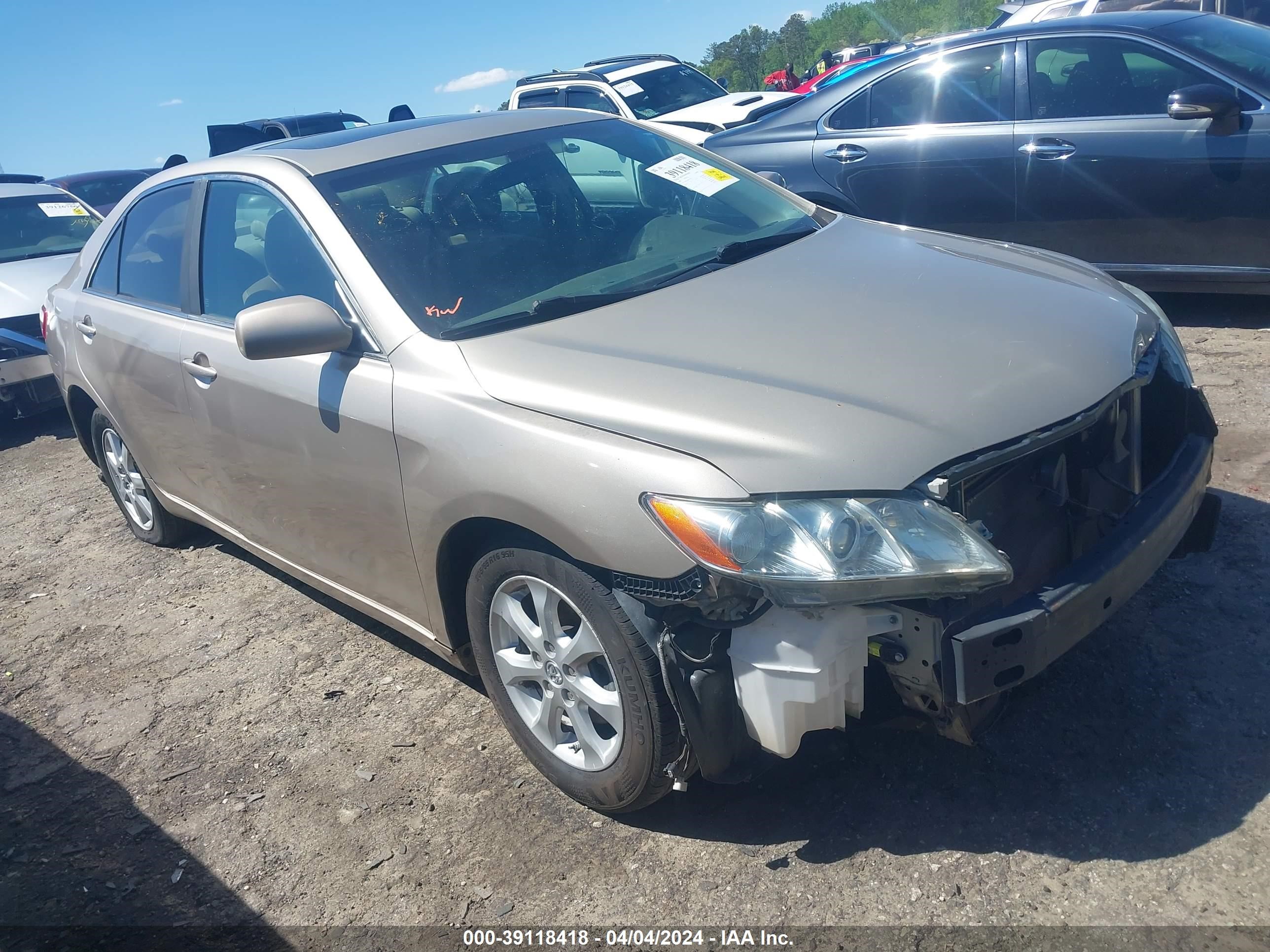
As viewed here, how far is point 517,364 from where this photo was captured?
101 inches

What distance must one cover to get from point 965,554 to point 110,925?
230 centimetres

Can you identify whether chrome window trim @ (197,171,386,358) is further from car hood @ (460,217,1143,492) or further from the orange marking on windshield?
car hood @ (460,217,1143,492)

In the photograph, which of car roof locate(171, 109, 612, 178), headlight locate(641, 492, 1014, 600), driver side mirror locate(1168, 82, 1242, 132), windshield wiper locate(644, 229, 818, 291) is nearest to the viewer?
headlight locate(641, 492, 1014, 600)

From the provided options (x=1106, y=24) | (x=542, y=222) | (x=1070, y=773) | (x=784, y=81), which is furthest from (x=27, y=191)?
(x=784, y=81)

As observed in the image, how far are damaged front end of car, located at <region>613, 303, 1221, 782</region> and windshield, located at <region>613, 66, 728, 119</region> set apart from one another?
920 cm

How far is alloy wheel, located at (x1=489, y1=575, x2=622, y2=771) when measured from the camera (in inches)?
97.9

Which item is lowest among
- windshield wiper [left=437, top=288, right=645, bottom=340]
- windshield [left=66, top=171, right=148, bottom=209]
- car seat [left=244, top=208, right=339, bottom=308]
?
windshield wiper [left=437, top=288, right=645, bottom=340]

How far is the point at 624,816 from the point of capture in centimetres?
268

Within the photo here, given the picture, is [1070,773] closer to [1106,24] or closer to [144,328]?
[144,328]

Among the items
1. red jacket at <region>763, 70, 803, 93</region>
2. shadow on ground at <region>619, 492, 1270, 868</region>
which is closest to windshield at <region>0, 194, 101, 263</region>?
shadow on ground at <region>619, 492, 1270, 868</region>

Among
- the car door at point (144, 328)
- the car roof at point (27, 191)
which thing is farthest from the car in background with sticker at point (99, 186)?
the car door at point (144, 328)

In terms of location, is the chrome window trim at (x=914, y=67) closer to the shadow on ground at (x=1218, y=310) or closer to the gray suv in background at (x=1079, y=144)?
the gray suv in background at (x=1079, y=144)

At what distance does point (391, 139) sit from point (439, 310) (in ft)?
3.17

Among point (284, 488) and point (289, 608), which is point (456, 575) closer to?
point (284, 488)
